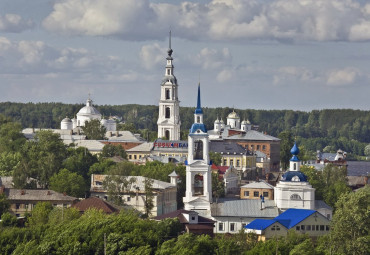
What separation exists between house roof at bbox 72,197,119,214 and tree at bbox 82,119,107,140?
59561 millimetres

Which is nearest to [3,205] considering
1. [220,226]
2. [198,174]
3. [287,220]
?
[198,174]

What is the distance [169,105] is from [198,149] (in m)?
48.4

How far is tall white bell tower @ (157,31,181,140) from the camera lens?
125875mm

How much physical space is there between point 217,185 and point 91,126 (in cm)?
5252

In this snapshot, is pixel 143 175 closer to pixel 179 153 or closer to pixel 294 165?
pixel 294 165

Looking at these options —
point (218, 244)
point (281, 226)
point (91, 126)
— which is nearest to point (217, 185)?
point (281, 226)

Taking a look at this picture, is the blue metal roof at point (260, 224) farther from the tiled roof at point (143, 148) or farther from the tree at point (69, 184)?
the tiled roof at point (143, 148)

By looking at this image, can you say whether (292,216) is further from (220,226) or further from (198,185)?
(198,185)

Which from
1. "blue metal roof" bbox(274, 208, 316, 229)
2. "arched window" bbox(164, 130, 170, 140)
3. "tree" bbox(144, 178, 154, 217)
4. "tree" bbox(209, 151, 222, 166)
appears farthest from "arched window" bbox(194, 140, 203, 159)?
"arched window" bbox(164, 130, 170, 140)

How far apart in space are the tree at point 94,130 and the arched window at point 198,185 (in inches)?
2242

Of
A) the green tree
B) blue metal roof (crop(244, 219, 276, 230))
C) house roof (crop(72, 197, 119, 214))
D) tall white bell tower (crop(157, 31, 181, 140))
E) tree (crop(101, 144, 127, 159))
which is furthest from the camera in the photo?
tall white bell tower (crop(157, 31, 181, 140))

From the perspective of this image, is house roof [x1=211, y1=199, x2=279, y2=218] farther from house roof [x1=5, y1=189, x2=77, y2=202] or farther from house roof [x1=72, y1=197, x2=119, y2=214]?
house roof [x1=5, y1=189, x2=77, y2=202]

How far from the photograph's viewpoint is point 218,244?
61.2 m

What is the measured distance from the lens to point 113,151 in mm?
115438
